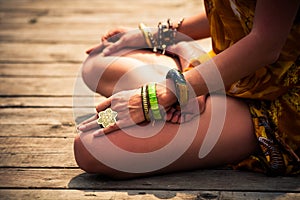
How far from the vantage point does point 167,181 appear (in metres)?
1.83

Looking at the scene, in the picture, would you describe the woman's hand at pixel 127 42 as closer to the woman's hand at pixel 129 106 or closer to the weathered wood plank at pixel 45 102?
the weathered wood plank at pixel 45 102

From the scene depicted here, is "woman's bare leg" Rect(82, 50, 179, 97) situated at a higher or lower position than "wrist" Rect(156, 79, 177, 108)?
lower

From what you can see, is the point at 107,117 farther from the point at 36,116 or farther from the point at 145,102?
the point at 36,116

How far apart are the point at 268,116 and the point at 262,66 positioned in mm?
201

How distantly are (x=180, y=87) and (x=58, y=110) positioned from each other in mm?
824

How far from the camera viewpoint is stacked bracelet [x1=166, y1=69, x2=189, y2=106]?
1737 mm

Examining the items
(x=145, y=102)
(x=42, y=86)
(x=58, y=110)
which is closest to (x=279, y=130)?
(x=145, y=102)

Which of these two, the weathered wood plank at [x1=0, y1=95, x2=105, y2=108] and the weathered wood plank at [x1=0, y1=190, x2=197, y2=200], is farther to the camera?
the weathered wood plank at [x1=0, y1=95, x2=105, y2=108]

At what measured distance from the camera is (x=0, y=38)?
3344mm

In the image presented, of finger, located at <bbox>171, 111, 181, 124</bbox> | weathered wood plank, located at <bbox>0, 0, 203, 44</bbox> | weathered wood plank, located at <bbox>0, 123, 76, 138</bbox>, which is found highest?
finger, located at <bbox>171, 111, 181, 124</bbox>

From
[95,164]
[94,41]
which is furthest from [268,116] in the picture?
[94,41]

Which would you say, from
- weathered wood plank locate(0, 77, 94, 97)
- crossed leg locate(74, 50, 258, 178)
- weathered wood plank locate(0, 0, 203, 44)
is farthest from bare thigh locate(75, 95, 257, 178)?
weathered wood plank locate(0, 0, 203, 44)

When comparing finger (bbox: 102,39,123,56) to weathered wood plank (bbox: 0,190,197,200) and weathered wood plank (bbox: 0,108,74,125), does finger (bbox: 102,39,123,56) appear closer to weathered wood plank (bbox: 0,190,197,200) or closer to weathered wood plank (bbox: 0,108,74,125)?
weathered wood plank (bbox: 0,108,74,125)

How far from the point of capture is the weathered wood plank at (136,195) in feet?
5.69
